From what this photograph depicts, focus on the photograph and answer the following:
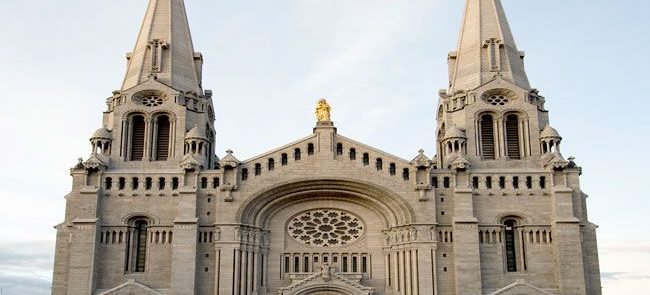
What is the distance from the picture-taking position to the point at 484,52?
49812 mm

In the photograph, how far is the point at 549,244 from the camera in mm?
43250

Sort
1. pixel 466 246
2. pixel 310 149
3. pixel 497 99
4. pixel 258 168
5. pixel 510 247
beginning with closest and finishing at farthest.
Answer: pixel 466 246
pixel 510 247
pixel 258 168
pixel 310 149
pixel 497 99

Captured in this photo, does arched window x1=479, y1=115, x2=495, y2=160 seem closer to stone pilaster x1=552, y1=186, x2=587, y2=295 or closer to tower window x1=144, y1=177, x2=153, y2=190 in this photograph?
stone pilaster x1=552, y1=186, x2=587, y2=295

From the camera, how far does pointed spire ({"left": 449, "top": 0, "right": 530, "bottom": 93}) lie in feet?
160

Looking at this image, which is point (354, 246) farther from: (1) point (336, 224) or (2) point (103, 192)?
(2) point (103, 192)

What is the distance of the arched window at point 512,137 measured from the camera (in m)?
46.6

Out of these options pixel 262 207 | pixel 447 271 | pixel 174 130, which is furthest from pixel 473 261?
pixel 174 130

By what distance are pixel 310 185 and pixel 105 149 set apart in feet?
37.2

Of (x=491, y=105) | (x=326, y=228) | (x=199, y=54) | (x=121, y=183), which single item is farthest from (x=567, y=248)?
(x=199, y=54)

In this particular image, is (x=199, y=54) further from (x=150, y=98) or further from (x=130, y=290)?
(x=130, y=290)

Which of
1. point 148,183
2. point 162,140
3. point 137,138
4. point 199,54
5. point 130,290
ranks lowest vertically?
point 130,290

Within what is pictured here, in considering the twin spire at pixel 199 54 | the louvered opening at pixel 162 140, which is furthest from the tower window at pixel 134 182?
the twin spire at pixel 199 54

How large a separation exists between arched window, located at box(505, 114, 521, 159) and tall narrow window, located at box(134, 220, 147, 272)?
19.9m

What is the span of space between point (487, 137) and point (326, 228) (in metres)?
10.3
